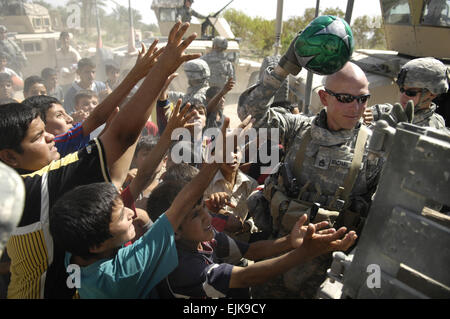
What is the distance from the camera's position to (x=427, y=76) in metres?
2.99

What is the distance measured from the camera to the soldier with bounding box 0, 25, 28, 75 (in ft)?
35.9

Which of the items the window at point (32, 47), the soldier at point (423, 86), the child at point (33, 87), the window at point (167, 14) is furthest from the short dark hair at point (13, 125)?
the window at point (32, 47)

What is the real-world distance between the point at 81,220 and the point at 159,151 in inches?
29.3

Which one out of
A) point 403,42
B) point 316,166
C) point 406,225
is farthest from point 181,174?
point 403,42

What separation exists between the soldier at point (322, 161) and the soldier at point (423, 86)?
70cm

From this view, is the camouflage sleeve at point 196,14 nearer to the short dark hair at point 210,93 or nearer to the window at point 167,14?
the window at point 167,14

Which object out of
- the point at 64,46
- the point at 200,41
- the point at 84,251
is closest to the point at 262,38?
the point at 200,41

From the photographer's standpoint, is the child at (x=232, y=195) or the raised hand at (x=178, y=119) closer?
the raised hand at (x=178, y=119)

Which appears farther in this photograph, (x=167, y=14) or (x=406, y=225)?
(x=167, y=14)

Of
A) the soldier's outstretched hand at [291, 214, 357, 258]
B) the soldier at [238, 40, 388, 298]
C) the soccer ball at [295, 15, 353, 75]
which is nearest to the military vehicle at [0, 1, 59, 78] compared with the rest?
the soldier at [238, 40, 388, 298]

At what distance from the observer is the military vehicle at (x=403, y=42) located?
526cm

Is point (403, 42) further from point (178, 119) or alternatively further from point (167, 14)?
point (167, 14)

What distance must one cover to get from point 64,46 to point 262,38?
1659 centimetres

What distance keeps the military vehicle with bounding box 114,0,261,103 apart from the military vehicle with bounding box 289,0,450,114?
6.34 m
